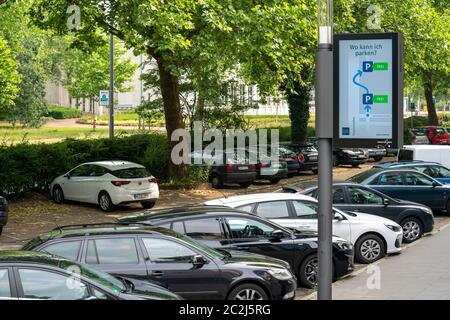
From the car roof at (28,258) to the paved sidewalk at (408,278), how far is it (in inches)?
199

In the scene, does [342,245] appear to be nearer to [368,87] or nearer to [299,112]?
[368,87]

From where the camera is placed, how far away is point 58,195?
21.0 meters

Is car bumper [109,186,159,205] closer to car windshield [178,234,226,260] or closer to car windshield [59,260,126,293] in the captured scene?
car windshield [178,234,226,260]

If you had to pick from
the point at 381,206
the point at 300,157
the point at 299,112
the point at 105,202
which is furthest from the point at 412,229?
the point at 299,112

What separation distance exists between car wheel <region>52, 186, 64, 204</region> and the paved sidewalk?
11.0 meters

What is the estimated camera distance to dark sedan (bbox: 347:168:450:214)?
1850 cm

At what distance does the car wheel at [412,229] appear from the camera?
15.9 m

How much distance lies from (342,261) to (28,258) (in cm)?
628

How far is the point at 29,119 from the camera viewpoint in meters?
66.0

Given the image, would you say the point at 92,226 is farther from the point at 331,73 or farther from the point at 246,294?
the point at 331,73

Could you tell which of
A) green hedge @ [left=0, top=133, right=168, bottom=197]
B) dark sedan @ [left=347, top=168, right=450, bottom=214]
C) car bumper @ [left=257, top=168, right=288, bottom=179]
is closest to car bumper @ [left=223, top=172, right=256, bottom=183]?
car bumper @ [left=257, top=168, right=288, bottom=179]

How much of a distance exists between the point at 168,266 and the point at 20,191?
13.1 metres

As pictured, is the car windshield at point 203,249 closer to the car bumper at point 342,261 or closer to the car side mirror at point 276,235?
the car side mirror at point 276,235

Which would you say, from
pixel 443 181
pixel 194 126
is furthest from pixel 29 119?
pixel 443 181
